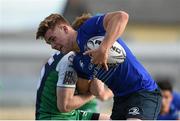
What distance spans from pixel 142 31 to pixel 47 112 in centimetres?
3831

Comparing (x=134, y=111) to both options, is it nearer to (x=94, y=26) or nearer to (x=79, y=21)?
(x=94, y=26)

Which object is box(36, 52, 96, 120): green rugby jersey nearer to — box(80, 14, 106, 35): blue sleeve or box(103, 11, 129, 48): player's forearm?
box(80, 14, 106, 35): blue sleeve

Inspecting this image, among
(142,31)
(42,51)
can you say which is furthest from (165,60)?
(142,31)

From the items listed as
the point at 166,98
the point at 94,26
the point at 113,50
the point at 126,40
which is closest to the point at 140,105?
the point at 113,50

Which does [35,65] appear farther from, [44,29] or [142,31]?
[44,29]

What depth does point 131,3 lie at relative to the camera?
46.5m

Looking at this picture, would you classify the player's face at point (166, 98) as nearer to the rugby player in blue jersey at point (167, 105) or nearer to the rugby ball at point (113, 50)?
the rugby player in blue jersey at point (167, 105)

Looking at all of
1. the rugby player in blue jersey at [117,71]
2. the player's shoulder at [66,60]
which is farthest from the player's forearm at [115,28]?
the player's shoulder at [66,60]

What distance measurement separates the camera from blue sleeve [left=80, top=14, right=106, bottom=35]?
5.58 m

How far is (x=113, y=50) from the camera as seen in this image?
563 centimetres

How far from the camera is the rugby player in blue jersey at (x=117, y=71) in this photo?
5.70 metres

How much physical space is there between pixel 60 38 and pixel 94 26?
36cm

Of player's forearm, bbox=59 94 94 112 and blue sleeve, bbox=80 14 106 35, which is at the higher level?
blue sleeve, bbox=80 14 106 35

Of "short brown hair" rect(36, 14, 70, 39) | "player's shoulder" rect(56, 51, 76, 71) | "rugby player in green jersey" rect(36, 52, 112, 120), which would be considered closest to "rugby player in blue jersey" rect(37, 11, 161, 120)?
"short brown hair" rect(36, 14, 70, 39)
